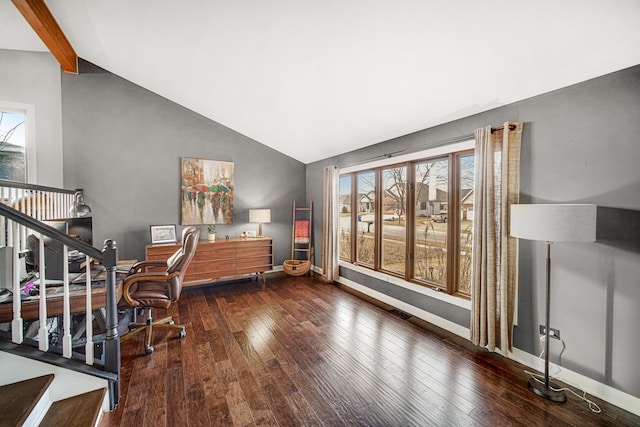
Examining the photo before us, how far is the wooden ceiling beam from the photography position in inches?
101

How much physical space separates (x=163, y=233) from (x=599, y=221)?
16.9 feet

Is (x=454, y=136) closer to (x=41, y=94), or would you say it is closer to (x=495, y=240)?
(x=495, y=240)

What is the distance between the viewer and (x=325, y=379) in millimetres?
2072

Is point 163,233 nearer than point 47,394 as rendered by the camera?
No

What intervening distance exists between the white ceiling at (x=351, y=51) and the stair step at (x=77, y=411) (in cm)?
302

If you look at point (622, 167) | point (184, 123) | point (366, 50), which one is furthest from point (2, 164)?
point (622, 167)

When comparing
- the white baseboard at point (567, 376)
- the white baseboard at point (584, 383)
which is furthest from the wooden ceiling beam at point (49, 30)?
the white baseboard at point (584, 383)

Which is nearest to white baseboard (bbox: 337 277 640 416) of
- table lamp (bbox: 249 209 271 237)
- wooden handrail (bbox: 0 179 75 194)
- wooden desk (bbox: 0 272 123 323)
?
table lamp (bbox: 249 209 271 237)

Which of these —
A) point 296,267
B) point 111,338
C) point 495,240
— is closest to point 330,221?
point 296,267

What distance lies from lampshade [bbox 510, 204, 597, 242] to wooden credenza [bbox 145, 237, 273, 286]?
12.7ft

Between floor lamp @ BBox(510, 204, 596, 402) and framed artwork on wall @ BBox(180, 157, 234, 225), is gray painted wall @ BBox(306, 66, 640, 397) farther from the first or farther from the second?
framed artwork on wall @ BBox(180, 157, 234, 225)

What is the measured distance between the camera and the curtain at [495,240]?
2271 millimetres

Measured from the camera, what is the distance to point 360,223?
443cm

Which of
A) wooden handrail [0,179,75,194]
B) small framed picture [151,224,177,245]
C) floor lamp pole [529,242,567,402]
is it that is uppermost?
wooden handrail [0,179,75,194]
